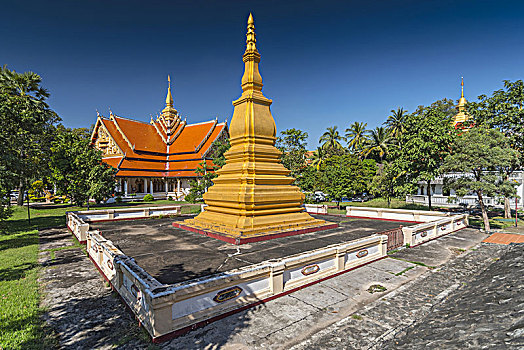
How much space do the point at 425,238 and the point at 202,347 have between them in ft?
34.7

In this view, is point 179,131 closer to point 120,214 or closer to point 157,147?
point 157,147

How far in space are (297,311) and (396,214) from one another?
1376 cm

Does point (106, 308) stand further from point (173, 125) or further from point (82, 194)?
point (173, 125)

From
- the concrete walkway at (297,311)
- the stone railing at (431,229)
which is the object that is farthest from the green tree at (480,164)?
the concrete walkway at (297,311)

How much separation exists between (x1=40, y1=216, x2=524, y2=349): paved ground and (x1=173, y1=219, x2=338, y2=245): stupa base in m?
4.17

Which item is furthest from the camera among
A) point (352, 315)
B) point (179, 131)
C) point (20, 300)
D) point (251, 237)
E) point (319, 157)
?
point (319, 157)

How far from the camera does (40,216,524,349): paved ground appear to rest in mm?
3270

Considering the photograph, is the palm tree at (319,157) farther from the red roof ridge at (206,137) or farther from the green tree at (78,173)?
the green tree at (78,173)

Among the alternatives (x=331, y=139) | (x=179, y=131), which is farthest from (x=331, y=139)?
(x=179, y=131)

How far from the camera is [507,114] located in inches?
788

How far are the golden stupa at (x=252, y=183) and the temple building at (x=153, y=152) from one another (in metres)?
23.6

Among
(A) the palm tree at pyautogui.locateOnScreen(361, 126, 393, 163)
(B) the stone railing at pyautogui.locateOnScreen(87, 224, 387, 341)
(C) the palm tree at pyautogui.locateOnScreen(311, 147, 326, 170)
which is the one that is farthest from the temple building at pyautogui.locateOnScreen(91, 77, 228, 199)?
(B) the stone railing at pyautogui.locateOnScreen(87, 224, 387, 341)

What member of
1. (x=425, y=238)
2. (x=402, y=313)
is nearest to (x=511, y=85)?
(x=425, y=238)

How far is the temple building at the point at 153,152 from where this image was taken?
37406 millimetres
